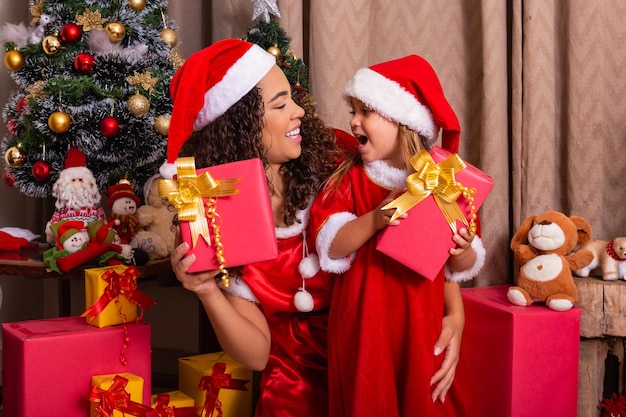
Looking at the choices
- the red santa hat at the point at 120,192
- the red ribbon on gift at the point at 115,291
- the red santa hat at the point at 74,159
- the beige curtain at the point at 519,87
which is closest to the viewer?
the red ribbon on gift at the point at 115,291

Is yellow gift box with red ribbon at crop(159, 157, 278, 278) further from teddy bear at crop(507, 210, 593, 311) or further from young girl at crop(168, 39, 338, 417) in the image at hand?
teddy bear at crop(507, 210, 593, 311)

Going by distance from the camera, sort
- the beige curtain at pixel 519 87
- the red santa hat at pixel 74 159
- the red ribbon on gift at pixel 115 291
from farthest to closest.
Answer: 1. the red santa hat at pixel 74 159
2. the beige curtain at pixel 519 87
3. the red ribbon on gift at pixel 115 291

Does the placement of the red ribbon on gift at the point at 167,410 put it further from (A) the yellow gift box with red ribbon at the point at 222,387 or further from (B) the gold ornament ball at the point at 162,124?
(B) the gold ornament ball at the point at 162,124

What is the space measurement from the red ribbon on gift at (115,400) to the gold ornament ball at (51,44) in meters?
1.05

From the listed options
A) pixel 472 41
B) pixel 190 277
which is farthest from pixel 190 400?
pixel 472 41

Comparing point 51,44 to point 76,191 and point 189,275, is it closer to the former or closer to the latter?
point 76,191

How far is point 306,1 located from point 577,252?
3.93ft

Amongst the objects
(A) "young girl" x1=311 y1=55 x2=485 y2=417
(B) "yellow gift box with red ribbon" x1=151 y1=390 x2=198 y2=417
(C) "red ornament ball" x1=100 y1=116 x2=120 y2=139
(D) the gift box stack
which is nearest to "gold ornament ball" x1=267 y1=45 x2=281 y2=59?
(C) "red ornament ball" x1=100 y1=116 x2=120 y2=139

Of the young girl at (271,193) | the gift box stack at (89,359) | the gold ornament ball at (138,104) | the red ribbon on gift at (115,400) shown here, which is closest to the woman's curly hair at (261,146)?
the young girl at (271,193)

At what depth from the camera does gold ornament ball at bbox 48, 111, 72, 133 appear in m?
1.96

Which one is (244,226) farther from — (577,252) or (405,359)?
(577,252)

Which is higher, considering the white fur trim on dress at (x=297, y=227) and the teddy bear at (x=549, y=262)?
the white fur trim on dress at (x=297, y=227)

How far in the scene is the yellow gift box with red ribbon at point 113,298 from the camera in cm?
152

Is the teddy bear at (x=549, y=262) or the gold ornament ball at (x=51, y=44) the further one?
the gold ornament ball at (x=51, y=44)
